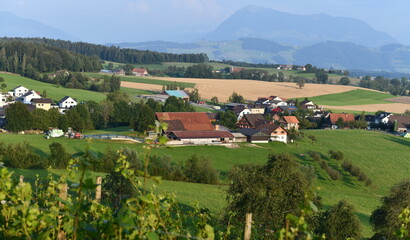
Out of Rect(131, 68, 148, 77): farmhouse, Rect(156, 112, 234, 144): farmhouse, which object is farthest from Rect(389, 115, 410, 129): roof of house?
Rect(131, 68, 148, 77): farmhouse

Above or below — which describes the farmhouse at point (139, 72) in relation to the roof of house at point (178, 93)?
above

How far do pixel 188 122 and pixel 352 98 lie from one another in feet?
227

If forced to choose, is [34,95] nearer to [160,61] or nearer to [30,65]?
[30,65]

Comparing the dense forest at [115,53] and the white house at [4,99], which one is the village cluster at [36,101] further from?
the dense forest at [115,53]

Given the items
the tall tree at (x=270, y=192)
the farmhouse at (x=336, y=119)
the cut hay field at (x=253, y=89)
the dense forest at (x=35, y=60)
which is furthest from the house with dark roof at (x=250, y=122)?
the dense forest at (x=35, y=60)

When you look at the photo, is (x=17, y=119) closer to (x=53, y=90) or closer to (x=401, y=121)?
(x=53, y=90)

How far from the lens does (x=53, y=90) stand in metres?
77.8

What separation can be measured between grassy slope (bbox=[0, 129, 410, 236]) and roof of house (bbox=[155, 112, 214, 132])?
693 cm

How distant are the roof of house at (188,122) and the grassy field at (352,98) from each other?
5017 cm

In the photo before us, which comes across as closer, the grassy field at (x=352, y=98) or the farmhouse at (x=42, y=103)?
the farmhouse at (x=42, y=103)

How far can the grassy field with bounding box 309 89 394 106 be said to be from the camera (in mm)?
99550

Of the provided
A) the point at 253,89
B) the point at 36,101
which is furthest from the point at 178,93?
the point at 36,101

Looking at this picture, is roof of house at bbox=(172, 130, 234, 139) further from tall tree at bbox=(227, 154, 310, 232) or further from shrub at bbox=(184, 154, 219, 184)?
tall tree at bbox=(227, 154, 310, 232)

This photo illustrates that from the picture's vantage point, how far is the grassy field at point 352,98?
99.6m
